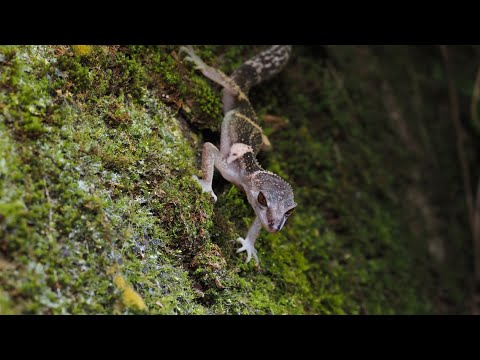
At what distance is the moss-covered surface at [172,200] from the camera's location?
317cm

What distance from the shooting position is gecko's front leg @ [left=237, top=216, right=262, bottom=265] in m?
4.58

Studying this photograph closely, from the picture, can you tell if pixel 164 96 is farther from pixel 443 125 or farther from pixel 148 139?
pixel 443 125

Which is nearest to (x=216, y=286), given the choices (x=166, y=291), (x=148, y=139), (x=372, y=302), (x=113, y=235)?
(x=166, y=291)

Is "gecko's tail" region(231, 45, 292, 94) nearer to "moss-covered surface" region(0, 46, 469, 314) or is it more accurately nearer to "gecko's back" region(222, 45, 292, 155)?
"gecko's back" region(222, 45, 292, 155)

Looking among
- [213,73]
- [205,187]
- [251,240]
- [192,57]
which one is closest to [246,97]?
[213,73]

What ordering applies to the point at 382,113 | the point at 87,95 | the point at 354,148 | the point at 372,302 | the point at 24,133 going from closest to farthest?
the point at 24,133
the point at 87,95
the point at 372,302
the point at 354,148
the point at 382,113

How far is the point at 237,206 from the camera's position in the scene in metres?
4.93

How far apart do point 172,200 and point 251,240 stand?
0.99 meters

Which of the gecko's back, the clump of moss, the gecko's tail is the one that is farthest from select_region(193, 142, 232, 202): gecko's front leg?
the clump of moss

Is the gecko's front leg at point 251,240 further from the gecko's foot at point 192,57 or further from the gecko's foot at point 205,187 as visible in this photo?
the gecko's foot at point 192,57

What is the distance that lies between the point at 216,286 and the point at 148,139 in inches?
56.6

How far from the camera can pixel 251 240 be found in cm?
468

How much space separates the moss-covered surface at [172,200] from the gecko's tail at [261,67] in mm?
208

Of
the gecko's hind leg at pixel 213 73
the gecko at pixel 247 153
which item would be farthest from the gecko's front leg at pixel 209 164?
the gecko's hind leg at pixel 213 73
